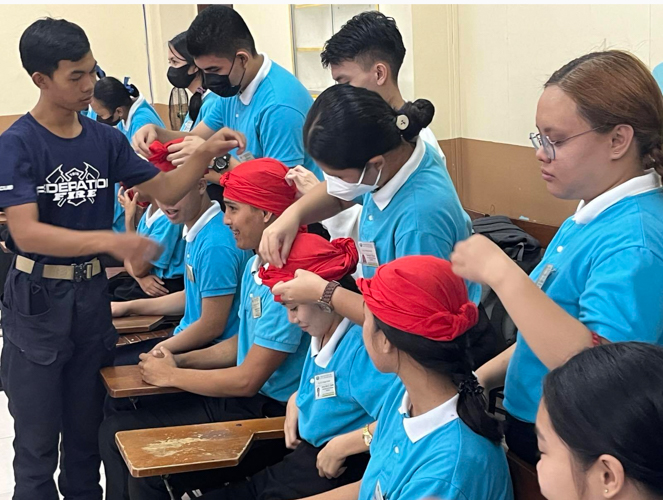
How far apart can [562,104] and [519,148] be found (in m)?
2.69

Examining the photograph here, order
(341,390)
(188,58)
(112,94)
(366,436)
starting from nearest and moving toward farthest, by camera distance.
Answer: (366,436)
(341,390)
(188,58)
(112,94)

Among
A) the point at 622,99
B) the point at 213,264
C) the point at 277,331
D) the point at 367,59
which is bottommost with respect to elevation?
the point at 277,331

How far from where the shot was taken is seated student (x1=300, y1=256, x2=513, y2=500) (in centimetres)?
148

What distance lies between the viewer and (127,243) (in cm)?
235

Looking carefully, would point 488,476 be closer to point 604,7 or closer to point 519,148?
point 604,7

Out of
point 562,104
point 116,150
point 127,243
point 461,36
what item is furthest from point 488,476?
point 461,36

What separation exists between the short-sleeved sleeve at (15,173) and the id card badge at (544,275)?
1559 millimetres

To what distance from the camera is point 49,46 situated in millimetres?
2445

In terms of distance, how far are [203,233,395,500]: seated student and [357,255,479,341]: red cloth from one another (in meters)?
0.42

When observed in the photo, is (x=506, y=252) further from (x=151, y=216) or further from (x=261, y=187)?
(x=151, y=216)

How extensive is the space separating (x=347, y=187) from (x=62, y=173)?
98 cm

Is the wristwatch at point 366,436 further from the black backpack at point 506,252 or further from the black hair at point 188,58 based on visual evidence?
the black hair at point 188,58

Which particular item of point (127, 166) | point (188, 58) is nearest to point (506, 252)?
point (127, 166)

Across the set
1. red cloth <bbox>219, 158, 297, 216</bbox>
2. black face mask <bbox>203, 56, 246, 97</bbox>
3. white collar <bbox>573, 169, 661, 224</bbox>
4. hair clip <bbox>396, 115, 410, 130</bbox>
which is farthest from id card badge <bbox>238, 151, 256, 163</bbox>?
white collar <bbox>573, 169, 661, 224</bbox>
